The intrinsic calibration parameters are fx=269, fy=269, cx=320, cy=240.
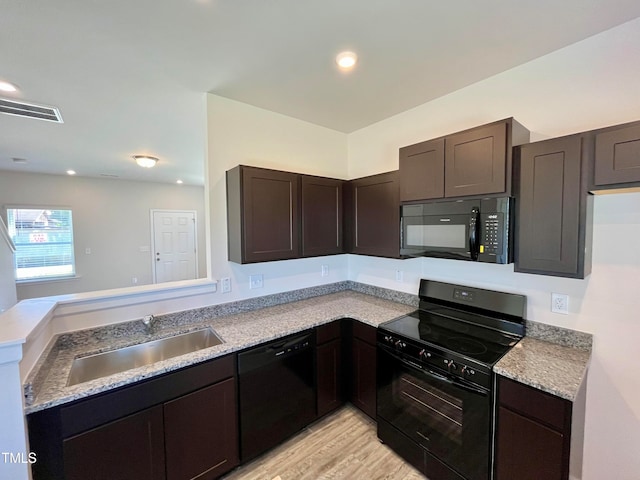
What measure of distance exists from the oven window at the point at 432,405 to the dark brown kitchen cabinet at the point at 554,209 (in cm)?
91

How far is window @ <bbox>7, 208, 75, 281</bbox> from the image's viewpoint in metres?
4.93

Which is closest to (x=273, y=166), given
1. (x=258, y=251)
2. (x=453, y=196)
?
(x=258, y=251)

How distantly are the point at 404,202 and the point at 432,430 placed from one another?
61.6 inches

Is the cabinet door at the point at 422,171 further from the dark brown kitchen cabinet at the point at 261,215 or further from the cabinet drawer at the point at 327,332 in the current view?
the cabinet drawer at the point at 327,332

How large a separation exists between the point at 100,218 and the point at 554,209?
23.7ft

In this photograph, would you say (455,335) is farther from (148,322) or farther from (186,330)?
(148,322)

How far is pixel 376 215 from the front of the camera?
2436mm

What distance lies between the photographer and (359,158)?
9.98ft

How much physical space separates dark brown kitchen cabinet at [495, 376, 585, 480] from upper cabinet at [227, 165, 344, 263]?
1.65 metres

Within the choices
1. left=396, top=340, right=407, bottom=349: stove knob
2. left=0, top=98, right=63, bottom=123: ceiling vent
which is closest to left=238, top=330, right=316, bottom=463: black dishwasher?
left=396, top=340, right=407, bottom=349: stove knob

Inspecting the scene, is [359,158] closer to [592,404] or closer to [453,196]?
[453,196]

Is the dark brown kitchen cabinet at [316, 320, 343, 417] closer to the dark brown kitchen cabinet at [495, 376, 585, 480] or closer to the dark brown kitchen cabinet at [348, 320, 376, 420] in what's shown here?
the dark brown kitchen cabinet at [348, 320, 376, 420]

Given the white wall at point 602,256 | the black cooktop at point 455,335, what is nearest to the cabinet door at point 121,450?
the black cooktop at point 455,335

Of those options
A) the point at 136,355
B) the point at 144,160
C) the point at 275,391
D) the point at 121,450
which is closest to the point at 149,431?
the point at 121,450
